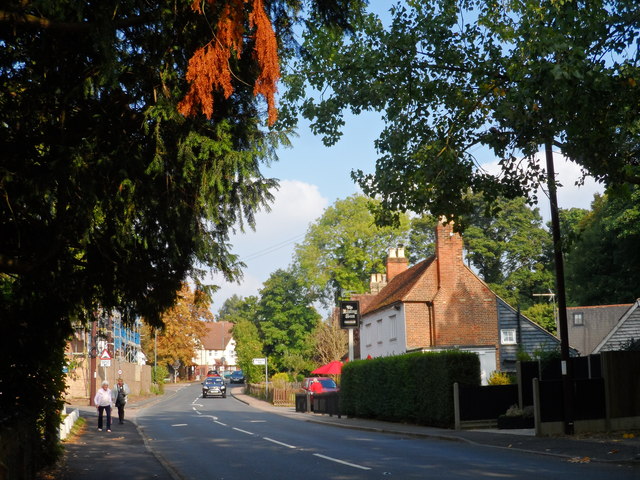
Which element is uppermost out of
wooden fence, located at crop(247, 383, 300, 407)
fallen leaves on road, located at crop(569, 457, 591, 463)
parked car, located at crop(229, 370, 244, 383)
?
fallen leaves on road, located at crop(569, 457, 591, 463)

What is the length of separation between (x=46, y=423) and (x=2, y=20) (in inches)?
358

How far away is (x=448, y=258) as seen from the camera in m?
45.1

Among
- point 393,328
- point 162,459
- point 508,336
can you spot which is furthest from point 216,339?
point 162,459

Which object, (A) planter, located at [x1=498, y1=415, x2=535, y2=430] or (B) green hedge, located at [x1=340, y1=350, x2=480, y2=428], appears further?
(B) green hedge, located at [x1=340, y1=350, x2=480, y2=428]

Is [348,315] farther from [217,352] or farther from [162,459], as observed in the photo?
[217,352]

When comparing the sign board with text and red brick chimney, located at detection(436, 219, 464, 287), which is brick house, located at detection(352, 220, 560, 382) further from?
the sign board with text

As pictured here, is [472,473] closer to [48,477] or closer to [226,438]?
[48,477]

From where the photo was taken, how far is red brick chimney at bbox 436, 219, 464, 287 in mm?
44719

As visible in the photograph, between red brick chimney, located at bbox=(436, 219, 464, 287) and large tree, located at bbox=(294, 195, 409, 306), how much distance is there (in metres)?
27.5

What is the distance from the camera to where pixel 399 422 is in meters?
30.4

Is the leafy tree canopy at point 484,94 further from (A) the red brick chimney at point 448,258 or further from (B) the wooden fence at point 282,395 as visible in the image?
(B) the wooden fence at point 282,395

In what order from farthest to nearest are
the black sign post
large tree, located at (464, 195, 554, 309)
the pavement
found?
large tree, located at (464, 195, 554, 309)
the black sign post
the pavement

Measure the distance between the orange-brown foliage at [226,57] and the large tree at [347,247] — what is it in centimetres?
6529

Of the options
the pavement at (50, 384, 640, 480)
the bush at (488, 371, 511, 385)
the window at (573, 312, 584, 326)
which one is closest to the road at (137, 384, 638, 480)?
the pavement at (50, 384, 640, 480)
